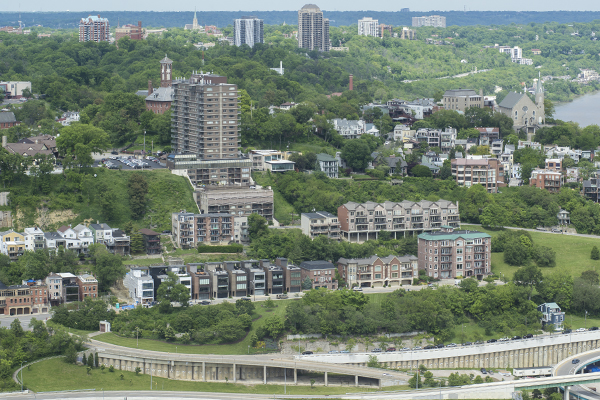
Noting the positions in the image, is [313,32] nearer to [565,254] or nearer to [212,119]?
[212,119]

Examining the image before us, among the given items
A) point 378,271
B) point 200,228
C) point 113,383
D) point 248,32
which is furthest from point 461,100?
point 248,32

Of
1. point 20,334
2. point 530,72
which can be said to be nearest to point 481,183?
point 20,334

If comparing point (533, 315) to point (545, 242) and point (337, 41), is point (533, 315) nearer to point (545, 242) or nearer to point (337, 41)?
point (545, 242)

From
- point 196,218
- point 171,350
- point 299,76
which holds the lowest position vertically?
point 171,350

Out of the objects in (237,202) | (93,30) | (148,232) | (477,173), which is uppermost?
(93,30)

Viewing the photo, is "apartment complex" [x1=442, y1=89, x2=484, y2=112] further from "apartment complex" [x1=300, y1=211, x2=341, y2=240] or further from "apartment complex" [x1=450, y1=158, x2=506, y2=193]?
"apartment complex" [x1=300, y1=211, x2=341, y2=240]
